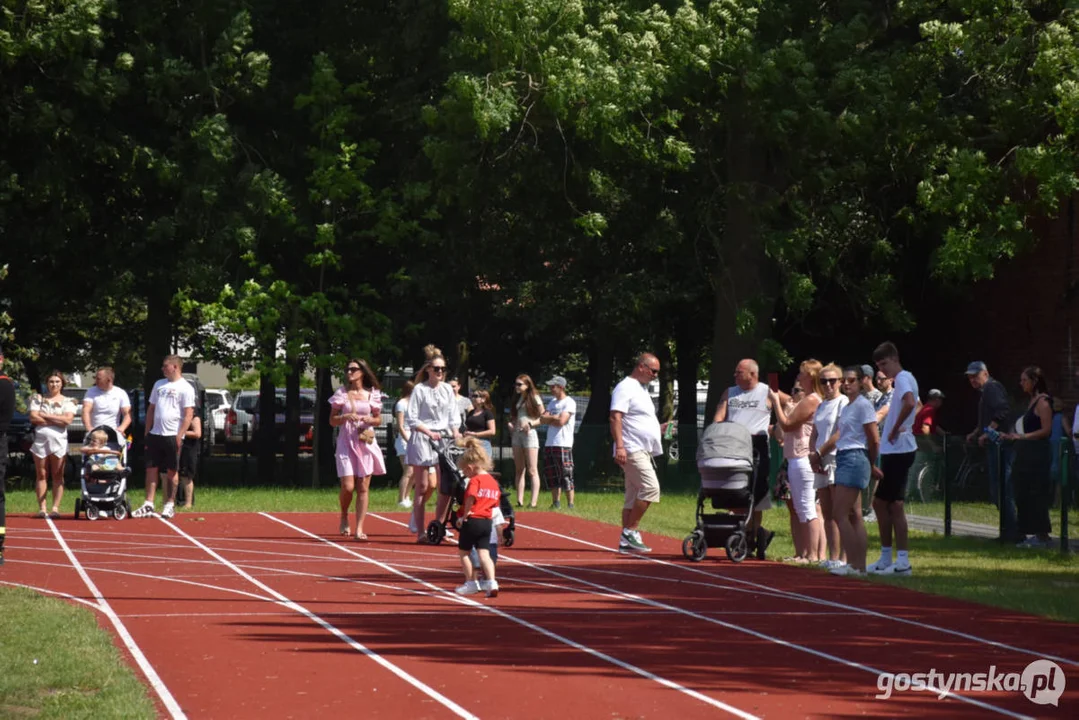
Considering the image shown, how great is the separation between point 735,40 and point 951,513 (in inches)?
394

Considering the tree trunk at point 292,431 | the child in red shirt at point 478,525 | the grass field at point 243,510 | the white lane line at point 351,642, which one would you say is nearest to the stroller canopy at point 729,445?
the grass field at point 243,510

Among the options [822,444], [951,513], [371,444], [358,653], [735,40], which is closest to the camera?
[358,653]

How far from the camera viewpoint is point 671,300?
3488 cm

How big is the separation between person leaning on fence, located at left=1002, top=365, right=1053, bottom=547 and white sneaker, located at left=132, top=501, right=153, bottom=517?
421 inches

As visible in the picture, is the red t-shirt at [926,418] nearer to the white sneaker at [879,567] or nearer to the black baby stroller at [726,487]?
the black baby stroller at [726,487]

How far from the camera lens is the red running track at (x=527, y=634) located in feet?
29.7

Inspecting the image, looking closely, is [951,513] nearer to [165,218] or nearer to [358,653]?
[358,653]

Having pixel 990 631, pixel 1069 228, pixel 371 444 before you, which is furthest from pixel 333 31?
pixel 990 631

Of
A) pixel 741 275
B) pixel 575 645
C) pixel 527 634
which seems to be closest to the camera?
pixel 575 645

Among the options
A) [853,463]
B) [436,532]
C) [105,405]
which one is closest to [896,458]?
[853,463]

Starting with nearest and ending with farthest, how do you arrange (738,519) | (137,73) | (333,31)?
(738,519) → (137,73) → (333,31)

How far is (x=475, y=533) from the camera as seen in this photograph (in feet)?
45.5

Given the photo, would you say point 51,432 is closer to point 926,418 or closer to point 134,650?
point 926,418

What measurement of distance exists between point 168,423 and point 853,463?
10384 mm
